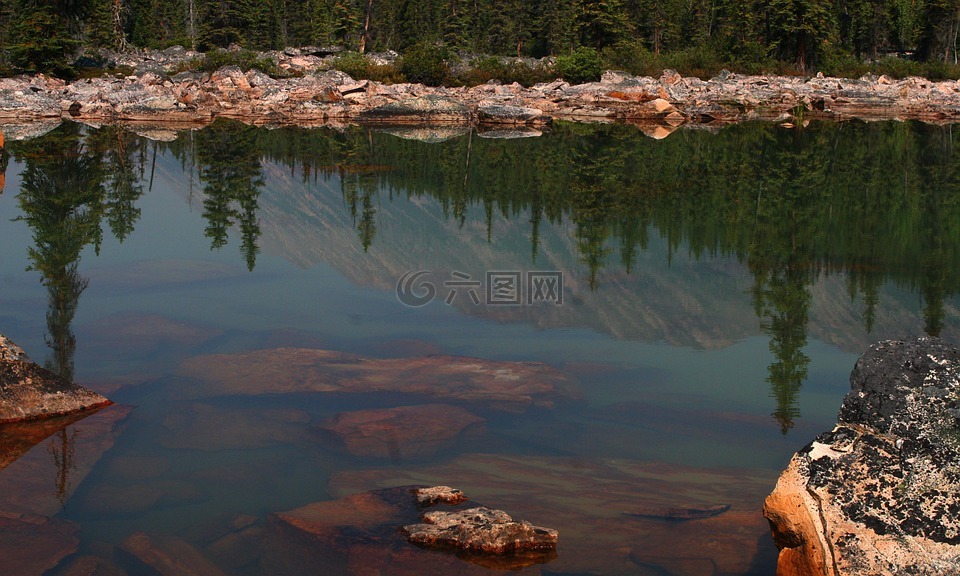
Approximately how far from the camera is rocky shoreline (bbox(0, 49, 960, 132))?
34250 mm

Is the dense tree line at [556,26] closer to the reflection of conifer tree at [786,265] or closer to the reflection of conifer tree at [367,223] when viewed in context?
the reflection of conifer tree at [367,223]

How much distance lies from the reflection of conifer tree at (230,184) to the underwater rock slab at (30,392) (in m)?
5.29

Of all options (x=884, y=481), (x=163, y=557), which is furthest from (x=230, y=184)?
(x=884, y=481)

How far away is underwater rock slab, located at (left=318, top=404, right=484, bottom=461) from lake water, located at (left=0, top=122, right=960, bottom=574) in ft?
0.11

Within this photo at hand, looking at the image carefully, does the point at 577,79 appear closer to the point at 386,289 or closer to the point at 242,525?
the point at 386,289

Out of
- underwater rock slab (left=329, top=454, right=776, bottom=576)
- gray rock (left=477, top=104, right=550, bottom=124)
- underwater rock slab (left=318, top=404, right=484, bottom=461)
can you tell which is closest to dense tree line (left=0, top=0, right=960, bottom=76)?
gray rock (left=477, top=104, right=550, bottom=124)

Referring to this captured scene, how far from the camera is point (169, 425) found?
617 cm

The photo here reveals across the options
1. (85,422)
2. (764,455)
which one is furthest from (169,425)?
(764,455)

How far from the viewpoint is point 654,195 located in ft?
56.5

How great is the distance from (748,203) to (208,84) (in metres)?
28.1

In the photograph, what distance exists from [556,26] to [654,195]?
1870 inches

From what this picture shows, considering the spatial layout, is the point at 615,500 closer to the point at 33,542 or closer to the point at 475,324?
the point at 33,542

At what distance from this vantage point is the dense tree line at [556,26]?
2009 inches

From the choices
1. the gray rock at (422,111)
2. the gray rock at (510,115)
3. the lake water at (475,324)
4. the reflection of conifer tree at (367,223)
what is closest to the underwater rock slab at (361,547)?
the lake water at (475,324)
